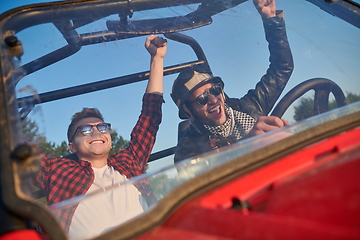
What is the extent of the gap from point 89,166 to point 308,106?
917mm

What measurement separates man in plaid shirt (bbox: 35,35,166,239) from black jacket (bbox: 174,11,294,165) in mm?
241

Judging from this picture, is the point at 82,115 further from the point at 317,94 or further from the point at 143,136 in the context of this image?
the point at 317,94

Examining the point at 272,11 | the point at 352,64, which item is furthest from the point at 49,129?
the point at 352,64

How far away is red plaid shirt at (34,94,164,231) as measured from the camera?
1038 millimetres

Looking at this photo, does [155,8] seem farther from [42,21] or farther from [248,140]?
[248,140]

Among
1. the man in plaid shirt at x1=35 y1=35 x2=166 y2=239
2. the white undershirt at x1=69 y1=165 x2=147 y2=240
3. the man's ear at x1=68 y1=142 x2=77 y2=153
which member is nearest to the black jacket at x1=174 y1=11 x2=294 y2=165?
the man in plaid shirt at x1=35 y1=35 x2=166 y2=239

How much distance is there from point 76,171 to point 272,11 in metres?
1.06

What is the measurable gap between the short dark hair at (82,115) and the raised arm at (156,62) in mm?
294

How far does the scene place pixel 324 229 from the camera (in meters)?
0.56

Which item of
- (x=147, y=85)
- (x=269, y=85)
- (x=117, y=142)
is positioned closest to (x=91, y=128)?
(x=117, y=142)

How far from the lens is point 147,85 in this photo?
5.79 feet

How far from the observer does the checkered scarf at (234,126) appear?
117cm

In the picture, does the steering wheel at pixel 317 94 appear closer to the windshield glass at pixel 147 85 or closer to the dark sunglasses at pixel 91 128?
the windshield glass at pixel 147 85

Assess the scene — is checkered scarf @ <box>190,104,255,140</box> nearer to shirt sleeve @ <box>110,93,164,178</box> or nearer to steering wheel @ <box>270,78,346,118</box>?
steering wheel @ <box>270,78,346,118</box>
